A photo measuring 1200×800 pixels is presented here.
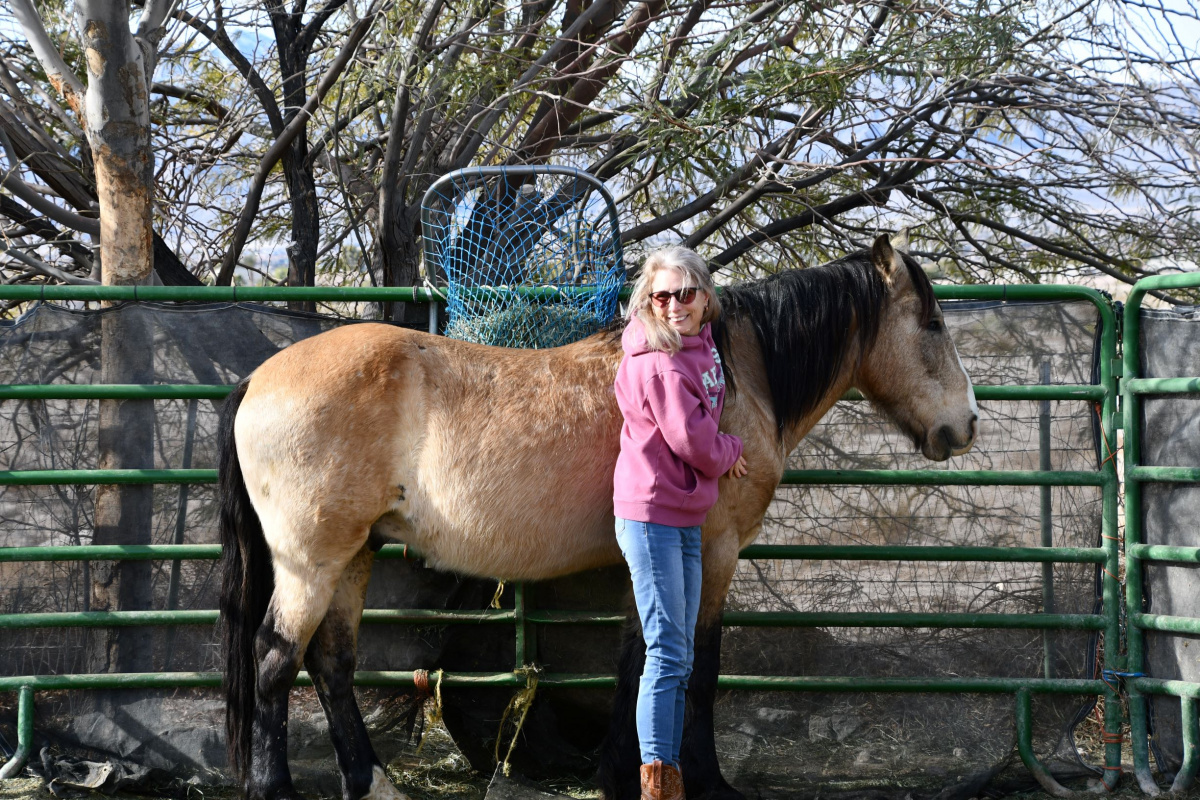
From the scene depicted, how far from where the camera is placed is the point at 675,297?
2.89 metres

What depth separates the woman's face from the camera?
2893 millimetres

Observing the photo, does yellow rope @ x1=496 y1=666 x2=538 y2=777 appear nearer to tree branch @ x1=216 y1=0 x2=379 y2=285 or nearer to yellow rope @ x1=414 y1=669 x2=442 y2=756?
yellow rope @ x1=414 y1=669 x2=442 y2=756

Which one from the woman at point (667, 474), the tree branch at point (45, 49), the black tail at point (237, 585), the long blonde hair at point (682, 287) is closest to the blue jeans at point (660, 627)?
the woman at point (667, 474)

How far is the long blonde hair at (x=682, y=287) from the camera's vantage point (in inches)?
113

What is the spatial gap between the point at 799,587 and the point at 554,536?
1.42 m

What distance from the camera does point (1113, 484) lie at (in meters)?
3.96

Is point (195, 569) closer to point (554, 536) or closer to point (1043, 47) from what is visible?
point (554, 536)

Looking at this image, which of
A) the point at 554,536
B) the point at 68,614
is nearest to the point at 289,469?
the point at 554,536

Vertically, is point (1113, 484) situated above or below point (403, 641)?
above

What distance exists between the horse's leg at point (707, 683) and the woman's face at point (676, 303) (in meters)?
0.88

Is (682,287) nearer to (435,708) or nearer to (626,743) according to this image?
(626,743)

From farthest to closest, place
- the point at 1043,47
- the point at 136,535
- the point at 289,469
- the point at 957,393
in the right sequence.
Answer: the point at 1043,47 < the point at 136,535 < the point at 957,393 < the point at 289,469

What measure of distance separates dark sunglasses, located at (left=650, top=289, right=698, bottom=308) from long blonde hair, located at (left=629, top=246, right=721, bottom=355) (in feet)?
0.07

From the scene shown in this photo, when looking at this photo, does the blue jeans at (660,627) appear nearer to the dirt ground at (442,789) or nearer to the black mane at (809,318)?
the black mane at (809,318)
